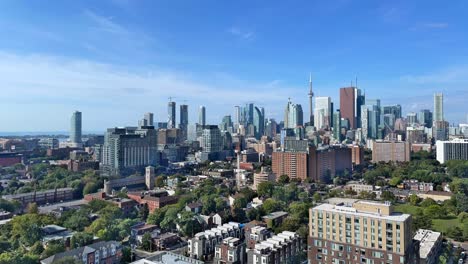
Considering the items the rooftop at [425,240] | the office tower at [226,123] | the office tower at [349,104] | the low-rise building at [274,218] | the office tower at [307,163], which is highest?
the office tower at [349,104]

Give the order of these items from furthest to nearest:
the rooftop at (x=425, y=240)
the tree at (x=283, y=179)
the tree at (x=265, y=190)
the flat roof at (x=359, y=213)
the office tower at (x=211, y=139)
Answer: the office tower at (x=211, y=139)
the tree at (x=283, y=179)
the tree at (x=265, y=190)
the rooftop at (x=425, y=240)
the flat roof at (x=359, y=213)

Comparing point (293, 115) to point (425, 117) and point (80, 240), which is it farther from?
point (80, 240)

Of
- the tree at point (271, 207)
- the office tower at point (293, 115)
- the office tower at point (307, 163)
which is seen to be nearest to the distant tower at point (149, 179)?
the office tower at point (307, 163)

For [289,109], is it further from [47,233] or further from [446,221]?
[47,233]

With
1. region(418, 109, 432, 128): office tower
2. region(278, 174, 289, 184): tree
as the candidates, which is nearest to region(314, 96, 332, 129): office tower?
region(418, 109, 432, 128): office tower

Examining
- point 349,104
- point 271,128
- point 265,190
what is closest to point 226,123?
point 271,128

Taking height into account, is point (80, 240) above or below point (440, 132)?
below

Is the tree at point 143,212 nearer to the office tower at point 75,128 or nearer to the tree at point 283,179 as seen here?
the tree at point 283,179
